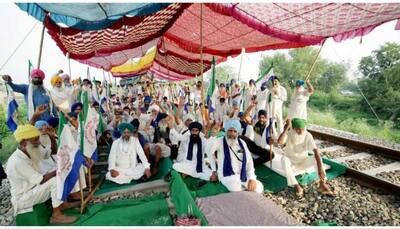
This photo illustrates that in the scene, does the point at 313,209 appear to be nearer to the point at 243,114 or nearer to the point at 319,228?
the point at 319,228

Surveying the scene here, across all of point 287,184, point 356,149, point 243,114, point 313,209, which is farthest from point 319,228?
point 356,149

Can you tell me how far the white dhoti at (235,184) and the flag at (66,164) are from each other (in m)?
1.96

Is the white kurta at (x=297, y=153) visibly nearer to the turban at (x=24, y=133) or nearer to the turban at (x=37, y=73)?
the turban at (x=24, y=133)

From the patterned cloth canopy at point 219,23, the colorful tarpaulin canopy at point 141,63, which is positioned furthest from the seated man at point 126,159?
the colorful tarpaulin canopy at point 141,63

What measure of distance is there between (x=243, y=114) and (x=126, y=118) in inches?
109

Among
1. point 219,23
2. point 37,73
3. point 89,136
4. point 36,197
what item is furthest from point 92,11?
point 219,23

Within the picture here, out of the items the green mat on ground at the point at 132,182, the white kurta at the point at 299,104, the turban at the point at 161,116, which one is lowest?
the green mat on ground at the point at 132,182

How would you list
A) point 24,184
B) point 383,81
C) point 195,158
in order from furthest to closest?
point 383,81, point 195,158, point 24,184

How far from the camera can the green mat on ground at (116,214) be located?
9.69 ft

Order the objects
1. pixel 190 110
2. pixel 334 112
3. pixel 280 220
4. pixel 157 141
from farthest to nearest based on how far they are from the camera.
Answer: pixel 334 112, pixel 190 110, pixel 157 141, pixel 280 220

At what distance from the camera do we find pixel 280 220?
2916mm

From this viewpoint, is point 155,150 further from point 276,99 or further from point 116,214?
point 276,99

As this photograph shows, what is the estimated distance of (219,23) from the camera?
230 inches

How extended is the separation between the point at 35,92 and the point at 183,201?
3438 millimetres
